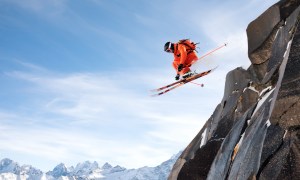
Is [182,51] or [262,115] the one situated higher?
[182,51]

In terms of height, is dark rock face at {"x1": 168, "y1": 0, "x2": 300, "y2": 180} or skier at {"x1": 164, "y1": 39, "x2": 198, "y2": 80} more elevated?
skier at {"x1": 164, "y1": 39, "x2": 198, "y2": 80}

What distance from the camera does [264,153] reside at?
1070 centimetres

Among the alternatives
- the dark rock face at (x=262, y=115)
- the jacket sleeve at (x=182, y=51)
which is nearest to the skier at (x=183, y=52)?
the jacket sleeve at (x=182, y=51)

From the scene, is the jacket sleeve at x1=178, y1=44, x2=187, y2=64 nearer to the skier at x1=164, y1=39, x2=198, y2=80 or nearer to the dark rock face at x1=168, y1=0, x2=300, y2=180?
the skier at x1=164, y1=39, x2=198, y2=80

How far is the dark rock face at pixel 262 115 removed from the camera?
A: 10.3 meters

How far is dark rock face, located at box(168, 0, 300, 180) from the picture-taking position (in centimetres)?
1034

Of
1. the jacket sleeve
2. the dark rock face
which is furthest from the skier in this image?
the dark rock face

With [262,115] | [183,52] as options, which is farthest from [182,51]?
[262,115]

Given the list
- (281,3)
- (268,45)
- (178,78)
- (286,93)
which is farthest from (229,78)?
(286,93)

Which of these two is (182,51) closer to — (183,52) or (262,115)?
(183,52)

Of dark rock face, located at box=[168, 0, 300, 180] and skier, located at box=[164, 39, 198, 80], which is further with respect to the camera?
skier, located at box=[164, 39, 198, 80]

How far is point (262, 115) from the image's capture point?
12992 millimetres

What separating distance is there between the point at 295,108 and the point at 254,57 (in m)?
7.80

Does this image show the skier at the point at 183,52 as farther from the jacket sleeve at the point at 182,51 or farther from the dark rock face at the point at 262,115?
the dark rock face at the point at 262,115
